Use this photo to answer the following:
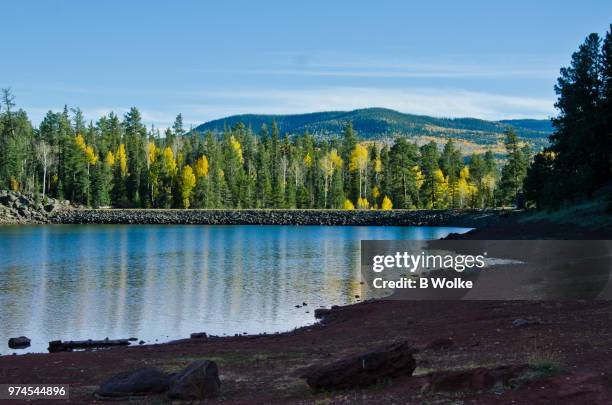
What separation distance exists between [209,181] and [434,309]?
118 meters

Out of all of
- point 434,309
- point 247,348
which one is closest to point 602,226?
point 434,309

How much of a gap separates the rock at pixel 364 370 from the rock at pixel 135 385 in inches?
122

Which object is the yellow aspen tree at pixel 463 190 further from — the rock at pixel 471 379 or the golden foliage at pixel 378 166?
the rock at pixel 471 379

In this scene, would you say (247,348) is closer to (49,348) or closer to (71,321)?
(49,348)

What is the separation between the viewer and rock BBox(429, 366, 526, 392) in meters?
12.3

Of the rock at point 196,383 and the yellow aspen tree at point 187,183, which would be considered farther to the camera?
the yellow aspen tree at point 187,183

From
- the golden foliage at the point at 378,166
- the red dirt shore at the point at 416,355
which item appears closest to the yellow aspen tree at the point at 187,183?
the golden foliage at the point at 378,166

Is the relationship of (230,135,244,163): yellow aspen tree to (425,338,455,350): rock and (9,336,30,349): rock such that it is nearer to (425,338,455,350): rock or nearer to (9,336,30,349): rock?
(9,336,30,349): rock

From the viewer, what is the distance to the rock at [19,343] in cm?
2367

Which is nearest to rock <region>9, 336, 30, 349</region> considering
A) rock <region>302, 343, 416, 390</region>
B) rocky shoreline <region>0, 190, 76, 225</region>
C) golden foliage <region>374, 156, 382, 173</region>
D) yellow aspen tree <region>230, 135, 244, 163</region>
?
rock <region>302, 343, 416, 390</region>

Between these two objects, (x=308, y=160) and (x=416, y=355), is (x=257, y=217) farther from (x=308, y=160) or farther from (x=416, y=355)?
(x=416, y=355)

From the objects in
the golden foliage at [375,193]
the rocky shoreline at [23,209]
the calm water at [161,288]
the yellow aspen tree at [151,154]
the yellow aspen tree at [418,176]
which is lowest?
the calm water at [161,288]

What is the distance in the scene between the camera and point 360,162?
151750 millimetres

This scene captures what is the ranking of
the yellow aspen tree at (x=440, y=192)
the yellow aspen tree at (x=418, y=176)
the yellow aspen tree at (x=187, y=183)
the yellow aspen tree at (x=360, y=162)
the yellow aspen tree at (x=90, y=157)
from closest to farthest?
the yellow aspen tree at (x=187, y=183) → the yellow aspen tree at (x=90, y=157) → the yellow aspen tree at (x=440, y=192) → the yellow aspen tree at (x=418, y=176) → the yellow aspen tree at (x=360, y=162)
